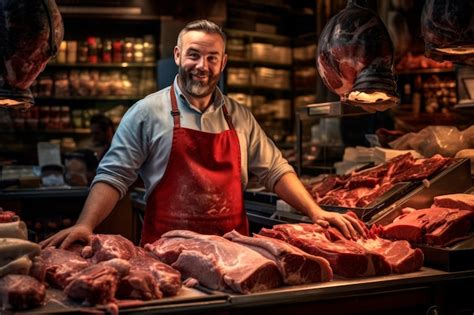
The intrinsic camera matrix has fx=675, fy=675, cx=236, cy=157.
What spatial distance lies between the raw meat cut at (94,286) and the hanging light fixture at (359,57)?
1.50 meters

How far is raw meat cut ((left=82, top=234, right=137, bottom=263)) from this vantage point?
2559 millimetres

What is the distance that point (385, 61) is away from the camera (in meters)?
3.14

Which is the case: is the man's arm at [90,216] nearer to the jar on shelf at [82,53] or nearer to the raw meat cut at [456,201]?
the raw meat cut at [456,201]

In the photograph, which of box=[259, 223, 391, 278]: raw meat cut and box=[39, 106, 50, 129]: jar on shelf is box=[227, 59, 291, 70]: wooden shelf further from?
box=[259, 223, 391, 278]: raw meat cut

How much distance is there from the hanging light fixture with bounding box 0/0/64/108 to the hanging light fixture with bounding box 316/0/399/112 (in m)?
1.33

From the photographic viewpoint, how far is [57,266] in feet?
8.01

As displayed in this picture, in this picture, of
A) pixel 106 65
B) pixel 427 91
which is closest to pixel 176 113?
pixel 106 65

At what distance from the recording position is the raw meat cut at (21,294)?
2085mm

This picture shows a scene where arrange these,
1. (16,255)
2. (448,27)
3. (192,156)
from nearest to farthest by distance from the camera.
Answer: (16,255) → (448,27) → (192,156)

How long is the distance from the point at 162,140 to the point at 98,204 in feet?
1.94

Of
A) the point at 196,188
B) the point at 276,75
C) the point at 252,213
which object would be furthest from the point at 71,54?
the point at 196,188

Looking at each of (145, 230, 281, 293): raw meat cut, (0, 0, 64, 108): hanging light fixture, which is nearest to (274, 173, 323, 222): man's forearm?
(145, 230, 281, 293): raw meat cut

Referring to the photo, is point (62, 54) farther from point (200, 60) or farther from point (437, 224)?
point (437, 224)

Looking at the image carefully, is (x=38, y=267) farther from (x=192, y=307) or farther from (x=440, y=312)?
(x=440, y=312)
